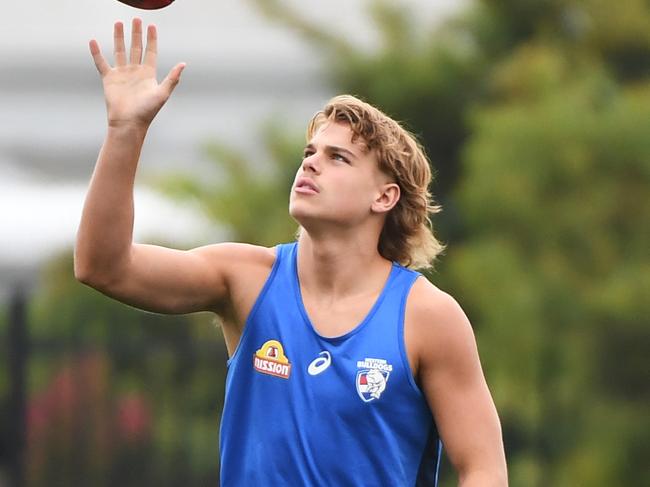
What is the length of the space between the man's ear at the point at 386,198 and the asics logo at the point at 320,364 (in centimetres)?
48

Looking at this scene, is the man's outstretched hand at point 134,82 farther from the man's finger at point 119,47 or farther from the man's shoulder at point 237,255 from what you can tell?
the man's shoulder at point 237,255

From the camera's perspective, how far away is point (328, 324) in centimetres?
421

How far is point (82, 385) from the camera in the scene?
9.11 meters

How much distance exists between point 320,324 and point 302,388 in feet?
0.65

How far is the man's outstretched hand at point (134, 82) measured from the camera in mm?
3869

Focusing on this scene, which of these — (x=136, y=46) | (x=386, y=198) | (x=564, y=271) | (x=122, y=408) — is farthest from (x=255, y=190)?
(x=136, y=46)

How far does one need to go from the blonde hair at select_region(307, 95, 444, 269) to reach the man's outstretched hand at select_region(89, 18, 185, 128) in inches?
24.5

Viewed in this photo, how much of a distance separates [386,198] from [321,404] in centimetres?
68

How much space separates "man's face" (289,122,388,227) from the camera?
4.18 m

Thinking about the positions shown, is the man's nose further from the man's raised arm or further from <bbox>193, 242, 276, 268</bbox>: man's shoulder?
the man's raised arm

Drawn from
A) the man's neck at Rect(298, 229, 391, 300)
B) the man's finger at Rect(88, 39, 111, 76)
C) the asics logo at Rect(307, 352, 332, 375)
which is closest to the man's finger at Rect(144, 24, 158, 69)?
the man's finger at Rect(88, 39, 111, 76)

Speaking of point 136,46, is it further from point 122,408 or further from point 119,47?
point 122,408

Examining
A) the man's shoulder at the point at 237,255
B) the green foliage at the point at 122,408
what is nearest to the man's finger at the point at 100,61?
the man's shoulder at the point at 237,255

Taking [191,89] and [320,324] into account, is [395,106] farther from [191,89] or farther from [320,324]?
[191,89]
